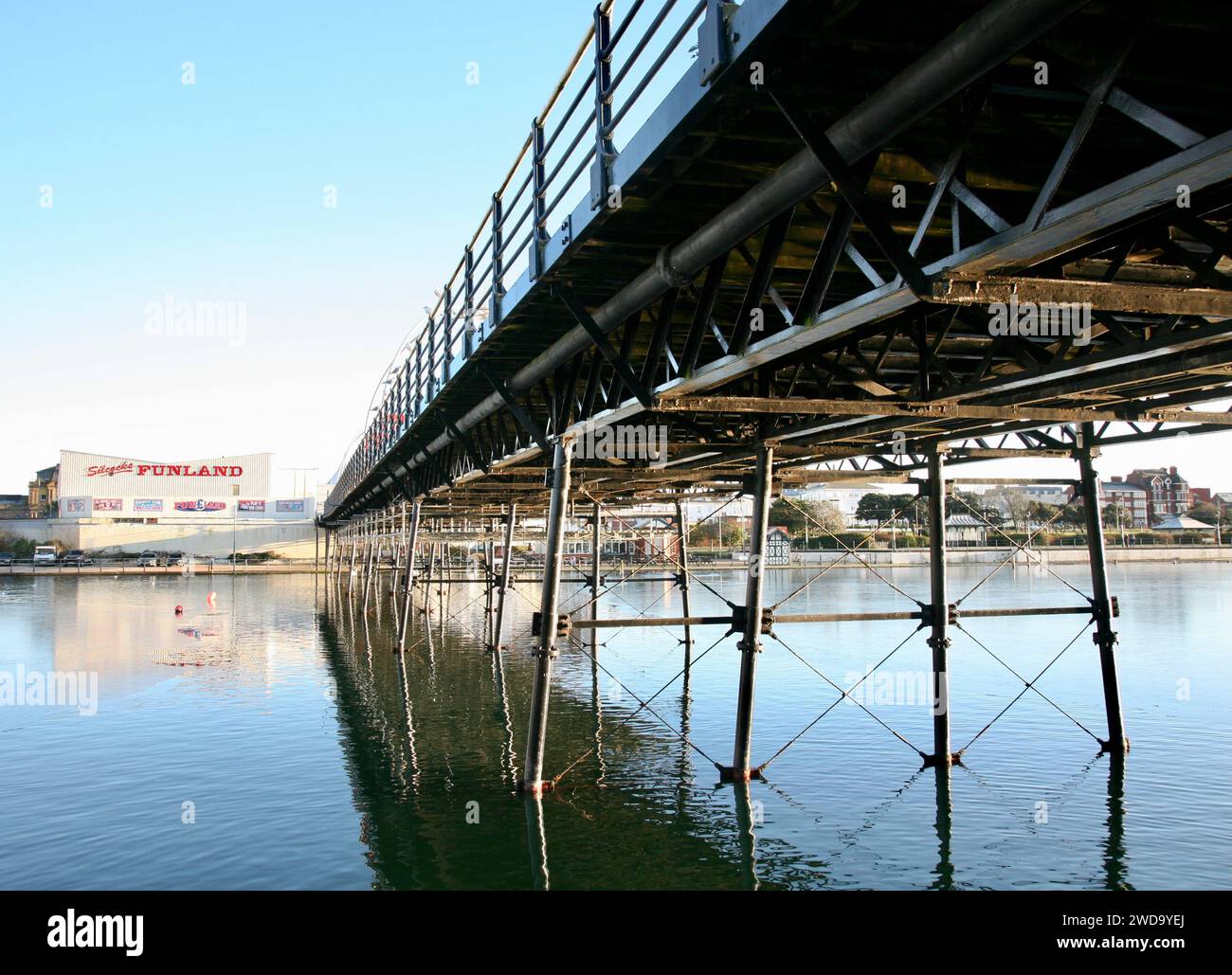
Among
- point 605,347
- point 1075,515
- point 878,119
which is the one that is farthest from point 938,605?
point 1075,515

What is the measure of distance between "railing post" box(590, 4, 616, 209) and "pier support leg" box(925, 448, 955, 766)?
9.28 metres

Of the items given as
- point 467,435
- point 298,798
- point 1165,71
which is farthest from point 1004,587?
point 1165,71

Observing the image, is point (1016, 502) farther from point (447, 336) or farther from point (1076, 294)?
point (1076, 294)

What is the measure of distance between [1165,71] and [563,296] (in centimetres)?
604

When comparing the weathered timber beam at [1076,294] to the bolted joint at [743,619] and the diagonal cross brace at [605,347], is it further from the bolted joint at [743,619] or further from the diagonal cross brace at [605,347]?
the bolted joint at [743,619]

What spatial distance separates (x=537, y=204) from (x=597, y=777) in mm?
9021

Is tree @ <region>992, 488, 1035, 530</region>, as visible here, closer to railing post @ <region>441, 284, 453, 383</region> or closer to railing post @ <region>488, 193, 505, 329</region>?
railing post @ <region>441, 284, 453, 383</region>

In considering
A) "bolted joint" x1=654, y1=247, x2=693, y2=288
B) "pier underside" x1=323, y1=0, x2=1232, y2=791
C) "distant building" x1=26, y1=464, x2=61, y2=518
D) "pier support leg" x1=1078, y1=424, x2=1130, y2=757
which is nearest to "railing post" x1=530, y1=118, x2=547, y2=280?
"pier underside" x1=323, y1=0, x2=1232, y2=791

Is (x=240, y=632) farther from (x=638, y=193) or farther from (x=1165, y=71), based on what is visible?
(x=1165, y=71)

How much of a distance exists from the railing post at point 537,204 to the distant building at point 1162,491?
568 feet

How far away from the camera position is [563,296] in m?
10.4

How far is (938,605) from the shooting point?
15.4 metres

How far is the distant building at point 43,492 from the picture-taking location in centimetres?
14215

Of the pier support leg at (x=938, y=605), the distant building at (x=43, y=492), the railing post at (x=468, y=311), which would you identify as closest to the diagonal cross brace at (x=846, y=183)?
the railing post at (x=468, y=311)
